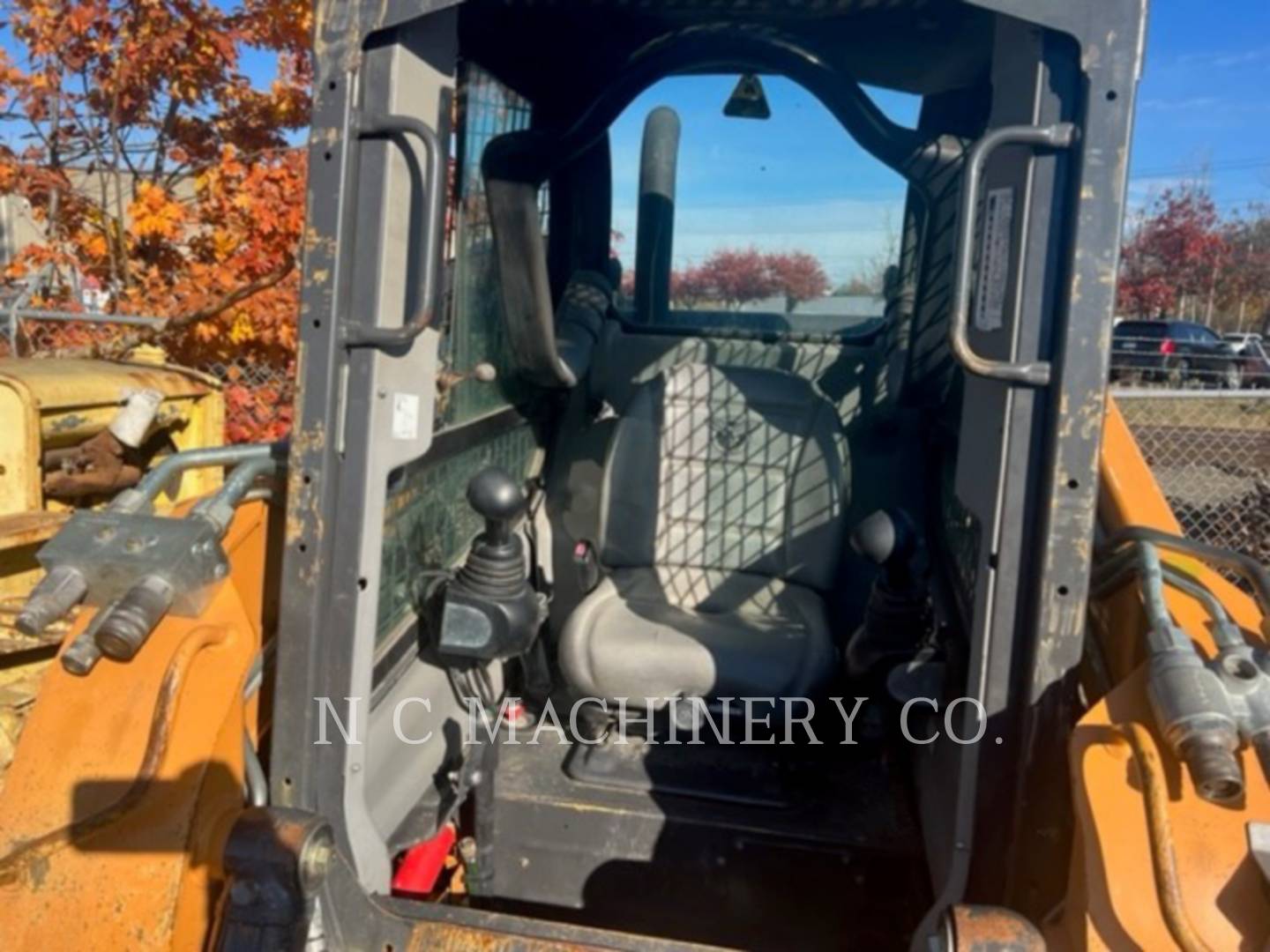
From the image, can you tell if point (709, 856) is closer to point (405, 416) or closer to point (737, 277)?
point (405, 416)

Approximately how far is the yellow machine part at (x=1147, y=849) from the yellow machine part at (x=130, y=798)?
1276 mm

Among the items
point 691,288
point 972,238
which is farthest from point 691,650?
point 691,288

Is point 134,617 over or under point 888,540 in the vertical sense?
under

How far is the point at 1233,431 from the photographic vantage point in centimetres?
1102

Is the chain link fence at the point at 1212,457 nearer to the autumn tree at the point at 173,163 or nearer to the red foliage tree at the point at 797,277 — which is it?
the red foliage tree at the point at 797,277

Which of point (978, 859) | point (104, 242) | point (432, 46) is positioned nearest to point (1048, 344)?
point (978, 859)

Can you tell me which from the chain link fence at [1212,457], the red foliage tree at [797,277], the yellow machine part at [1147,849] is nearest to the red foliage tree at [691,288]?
the red foliage tree at [797,277]

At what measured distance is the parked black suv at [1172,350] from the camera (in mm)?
13664

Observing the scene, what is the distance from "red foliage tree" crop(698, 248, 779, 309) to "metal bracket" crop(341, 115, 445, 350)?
5.92ft

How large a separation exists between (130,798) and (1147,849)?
58.2 inches

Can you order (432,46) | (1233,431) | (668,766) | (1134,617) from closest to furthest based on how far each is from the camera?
(1134,617) → (432,46) → (668,766) → (1233,431)

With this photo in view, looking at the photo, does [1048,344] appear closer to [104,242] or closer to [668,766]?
[668,766]

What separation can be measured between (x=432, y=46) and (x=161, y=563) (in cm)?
102

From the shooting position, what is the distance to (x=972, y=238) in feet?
5.05
